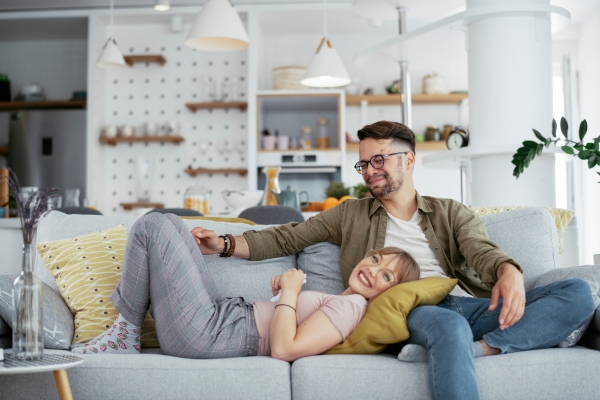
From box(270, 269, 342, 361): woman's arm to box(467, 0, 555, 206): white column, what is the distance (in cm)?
206

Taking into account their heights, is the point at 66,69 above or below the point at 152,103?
above

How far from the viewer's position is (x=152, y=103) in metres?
6.73

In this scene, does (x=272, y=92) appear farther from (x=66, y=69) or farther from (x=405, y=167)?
(x=405, y=167)

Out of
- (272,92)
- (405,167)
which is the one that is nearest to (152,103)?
(272,92)

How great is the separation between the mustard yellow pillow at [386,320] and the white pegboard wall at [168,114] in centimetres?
488

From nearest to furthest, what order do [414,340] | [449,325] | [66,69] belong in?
[449,325], [414,340], [66,69]

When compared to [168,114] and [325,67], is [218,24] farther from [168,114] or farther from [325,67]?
[168,114]

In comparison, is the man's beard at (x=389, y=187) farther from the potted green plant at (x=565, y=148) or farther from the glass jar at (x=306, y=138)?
the glass jar at (x=306, y=138)

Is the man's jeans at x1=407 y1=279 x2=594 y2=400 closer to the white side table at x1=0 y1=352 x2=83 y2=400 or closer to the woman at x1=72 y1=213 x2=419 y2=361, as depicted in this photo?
the woman at x1=72 y1=213 x2=419 y2=361

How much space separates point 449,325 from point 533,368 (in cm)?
29

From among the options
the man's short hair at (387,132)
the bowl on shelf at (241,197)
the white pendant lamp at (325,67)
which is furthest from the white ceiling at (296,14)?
the man's short hair at (387,132)

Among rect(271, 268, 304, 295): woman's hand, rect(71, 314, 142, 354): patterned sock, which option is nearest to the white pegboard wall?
rect(71, 314, 142, 354): patterned sock

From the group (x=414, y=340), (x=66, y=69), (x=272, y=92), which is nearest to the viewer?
(x=414, y=340)

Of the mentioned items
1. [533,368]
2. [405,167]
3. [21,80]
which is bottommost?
[533,368]
